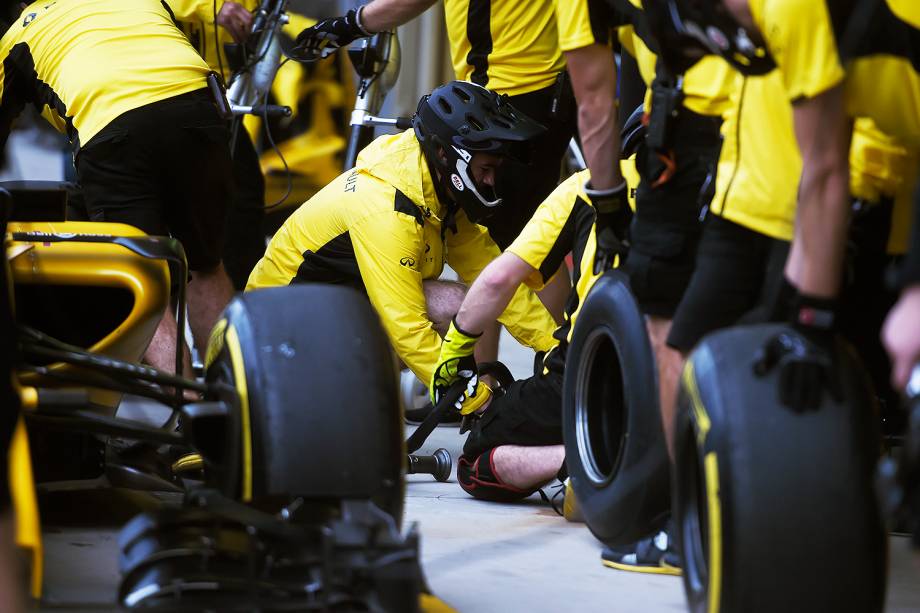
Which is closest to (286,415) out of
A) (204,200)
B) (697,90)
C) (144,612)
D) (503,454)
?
(144,612)

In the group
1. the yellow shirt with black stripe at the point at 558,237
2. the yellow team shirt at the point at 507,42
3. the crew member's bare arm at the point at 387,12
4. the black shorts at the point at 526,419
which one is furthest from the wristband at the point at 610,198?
the crew member's bare arm at the point at 387,12

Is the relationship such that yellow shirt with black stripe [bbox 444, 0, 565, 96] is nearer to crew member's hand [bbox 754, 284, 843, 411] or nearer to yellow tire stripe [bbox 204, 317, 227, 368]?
yellow tire stripe [bbox 204, 317, 227, 368]

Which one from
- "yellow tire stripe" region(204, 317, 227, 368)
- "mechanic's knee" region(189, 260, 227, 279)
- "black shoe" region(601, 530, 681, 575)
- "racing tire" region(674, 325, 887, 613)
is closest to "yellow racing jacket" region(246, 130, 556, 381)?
"mechanic's knee" region(189, 260, 227, 279)

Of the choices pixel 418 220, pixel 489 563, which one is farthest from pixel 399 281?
pixel 489 563

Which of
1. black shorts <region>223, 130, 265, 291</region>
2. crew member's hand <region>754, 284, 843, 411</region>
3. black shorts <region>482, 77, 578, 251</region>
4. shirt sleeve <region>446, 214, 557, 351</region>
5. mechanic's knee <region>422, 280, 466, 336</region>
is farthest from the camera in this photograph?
black shorts <region>223, 130, 265, 291</region>

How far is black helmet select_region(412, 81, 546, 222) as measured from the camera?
5414 mm

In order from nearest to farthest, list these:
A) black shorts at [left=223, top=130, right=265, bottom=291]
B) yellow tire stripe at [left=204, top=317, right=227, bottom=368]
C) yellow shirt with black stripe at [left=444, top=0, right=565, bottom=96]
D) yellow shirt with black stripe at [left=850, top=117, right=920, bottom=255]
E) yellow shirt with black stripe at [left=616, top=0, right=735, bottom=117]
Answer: yellow tire stripe at [left=204, top=317, right=227, bottom=368], yellow shirt with black stripe at [left=850, top=117, right=920, bottom=255], yellow shirt with black stripe at [left=616, top=0, right=735, bottom=117], yellow shirt with black stripe at [left=444, top=0, right=565, bottom=96], black shorts at [left=223, top=130, right=265, bottom=291]

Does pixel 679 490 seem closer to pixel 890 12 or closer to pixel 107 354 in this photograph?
pixel 890 12

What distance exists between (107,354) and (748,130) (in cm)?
164

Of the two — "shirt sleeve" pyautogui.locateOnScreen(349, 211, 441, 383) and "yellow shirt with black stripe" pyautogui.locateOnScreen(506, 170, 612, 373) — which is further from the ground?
"yellow shirt with black stripe" pyautogui.locateOnScreen(506, 170, 612, 373)

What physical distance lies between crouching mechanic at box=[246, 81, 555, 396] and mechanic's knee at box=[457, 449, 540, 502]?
318mm

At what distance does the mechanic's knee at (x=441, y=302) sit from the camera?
5.87m

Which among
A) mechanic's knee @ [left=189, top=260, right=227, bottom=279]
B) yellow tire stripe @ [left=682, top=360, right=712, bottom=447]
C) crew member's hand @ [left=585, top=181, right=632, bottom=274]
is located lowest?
mechanic's knee @ [left=189, top=260, right=227, bottom=279]

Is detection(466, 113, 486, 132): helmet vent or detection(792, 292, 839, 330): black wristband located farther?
detection(466, 113, 486, 132): helmet vent
